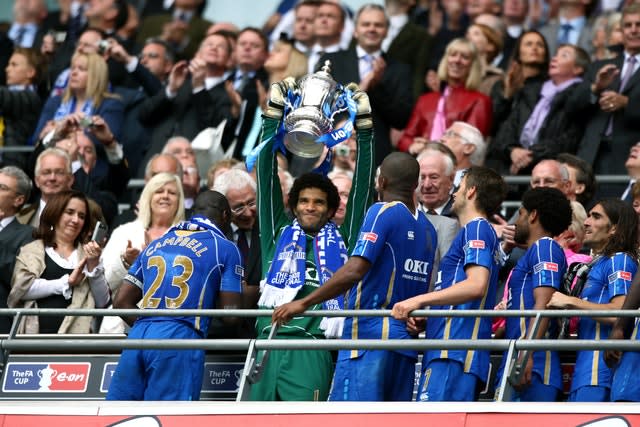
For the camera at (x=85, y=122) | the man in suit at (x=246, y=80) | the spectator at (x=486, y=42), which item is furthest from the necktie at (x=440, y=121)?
the camera at (x=85, y=122)

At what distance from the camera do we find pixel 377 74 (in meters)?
14.2

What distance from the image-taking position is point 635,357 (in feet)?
30.7

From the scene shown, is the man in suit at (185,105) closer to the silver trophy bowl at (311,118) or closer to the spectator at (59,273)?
the spectator at (59,273)

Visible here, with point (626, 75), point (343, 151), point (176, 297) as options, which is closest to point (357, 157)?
point (176, 297)

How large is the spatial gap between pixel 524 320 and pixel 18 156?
22.7 feet

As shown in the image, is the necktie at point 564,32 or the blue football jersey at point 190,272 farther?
the necktie at point 564,32

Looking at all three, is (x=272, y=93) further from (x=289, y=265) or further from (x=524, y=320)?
(x=524, y=320)

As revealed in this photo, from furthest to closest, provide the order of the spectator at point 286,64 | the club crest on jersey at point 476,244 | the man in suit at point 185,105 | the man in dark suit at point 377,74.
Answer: the man in suit at point 185,105 → the spectator at point 286,64 → the man in dark suit at point 377,74 → the club crest on jersey at point 476,244

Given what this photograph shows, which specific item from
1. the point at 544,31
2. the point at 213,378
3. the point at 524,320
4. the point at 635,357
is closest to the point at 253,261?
the point at 213,378

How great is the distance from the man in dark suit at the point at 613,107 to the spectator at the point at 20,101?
17.2ft

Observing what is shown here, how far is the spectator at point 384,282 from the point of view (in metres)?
9.59

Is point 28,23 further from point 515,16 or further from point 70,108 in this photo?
point 515,16

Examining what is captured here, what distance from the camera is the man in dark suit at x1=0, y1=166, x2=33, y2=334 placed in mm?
11703

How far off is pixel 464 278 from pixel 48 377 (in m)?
2.97
